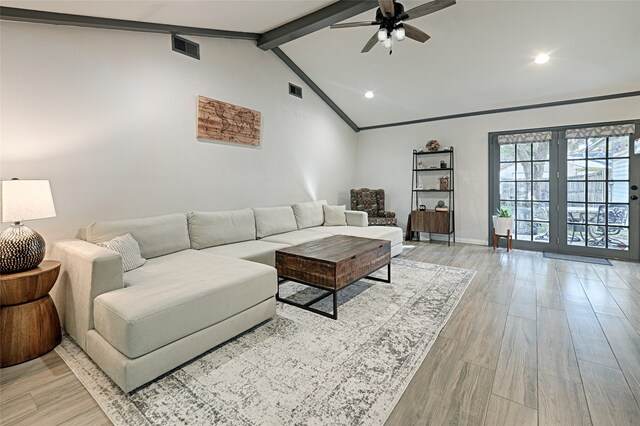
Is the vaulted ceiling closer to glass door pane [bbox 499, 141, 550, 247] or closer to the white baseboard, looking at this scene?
glass door pane [bbox 499, 141, 550, 247]

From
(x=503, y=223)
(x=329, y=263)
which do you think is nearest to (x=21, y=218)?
(x=329, y=263)

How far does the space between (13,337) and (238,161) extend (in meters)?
2.94

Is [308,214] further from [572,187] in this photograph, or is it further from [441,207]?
[572,187]

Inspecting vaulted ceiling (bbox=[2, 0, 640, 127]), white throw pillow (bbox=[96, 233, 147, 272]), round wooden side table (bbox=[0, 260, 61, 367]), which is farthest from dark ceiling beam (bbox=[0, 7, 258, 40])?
round wooden side table (bbox=[0, 260, 61, 367])

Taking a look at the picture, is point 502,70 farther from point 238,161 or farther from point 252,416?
point 252,416

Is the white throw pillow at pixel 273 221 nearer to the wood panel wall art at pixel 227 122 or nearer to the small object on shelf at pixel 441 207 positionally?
the wood panel wall art at pixel 227 122

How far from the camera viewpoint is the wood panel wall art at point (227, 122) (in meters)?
3.79

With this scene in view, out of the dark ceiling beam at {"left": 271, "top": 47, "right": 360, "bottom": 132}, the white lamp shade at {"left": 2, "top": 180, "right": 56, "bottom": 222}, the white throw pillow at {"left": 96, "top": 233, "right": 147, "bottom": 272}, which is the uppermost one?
the dark ceiling beam at {"left": 271, "top": 47, "right": 360, "bottom": 132}

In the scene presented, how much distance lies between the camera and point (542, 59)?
403cm

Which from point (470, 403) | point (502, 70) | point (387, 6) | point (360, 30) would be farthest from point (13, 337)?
point (502, 70)

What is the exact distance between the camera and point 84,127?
2.81m

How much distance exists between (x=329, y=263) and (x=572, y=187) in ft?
15.9

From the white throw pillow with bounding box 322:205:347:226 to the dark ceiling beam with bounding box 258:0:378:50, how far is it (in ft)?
8.92

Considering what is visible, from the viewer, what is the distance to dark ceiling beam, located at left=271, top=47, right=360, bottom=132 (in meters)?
4.81
